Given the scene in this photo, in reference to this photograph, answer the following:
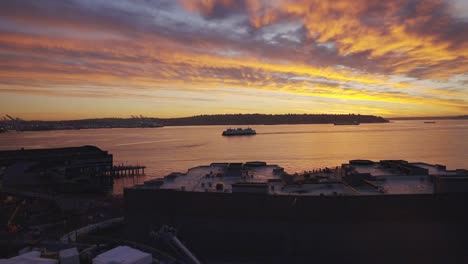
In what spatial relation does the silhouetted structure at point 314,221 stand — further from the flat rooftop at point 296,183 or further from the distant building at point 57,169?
the distant building at point 57,169

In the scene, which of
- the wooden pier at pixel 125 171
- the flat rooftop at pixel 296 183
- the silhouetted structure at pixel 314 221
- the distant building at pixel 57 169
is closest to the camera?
the silhouetted structure at pixel 314 221

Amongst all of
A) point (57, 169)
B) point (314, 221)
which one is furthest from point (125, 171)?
point (314, 221)

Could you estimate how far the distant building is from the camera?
34.1m

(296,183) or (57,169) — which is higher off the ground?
(296,183)

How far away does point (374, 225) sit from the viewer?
1391 centimetres

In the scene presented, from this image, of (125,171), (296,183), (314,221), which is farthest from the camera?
(125,171)

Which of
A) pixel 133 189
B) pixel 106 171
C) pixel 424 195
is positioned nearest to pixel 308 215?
pixel 424 195

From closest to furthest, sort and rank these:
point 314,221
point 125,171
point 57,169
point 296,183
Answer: point 314,221
point 296,183
point 57,169
point 125,171

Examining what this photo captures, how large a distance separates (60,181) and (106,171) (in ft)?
30.2

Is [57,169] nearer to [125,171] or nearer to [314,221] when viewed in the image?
[125,171]

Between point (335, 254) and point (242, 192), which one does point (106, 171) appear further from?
point (335, 254)

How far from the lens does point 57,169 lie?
36656 mm

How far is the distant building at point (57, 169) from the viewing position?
34125mm

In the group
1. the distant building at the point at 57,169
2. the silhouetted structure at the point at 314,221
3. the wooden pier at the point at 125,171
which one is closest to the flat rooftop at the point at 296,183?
the silhouetted structure at the point at 314,221
